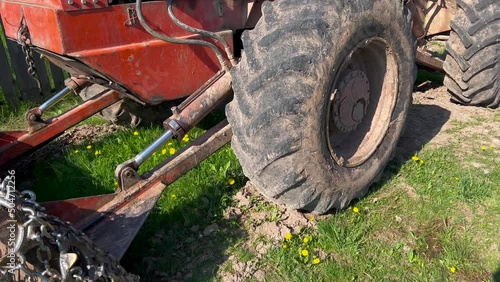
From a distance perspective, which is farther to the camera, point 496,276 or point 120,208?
point 496,276

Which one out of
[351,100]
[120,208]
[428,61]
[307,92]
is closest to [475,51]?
[428,61]

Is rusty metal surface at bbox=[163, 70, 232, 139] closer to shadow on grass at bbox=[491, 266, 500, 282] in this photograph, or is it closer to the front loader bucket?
the front loader bucket

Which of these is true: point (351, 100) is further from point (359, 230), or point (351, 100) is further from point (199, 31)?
point (199, 31)

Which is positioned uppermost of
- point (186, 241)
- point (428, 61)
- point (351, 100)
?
point (351, 100)

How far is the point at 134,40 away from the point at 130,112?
1399mm

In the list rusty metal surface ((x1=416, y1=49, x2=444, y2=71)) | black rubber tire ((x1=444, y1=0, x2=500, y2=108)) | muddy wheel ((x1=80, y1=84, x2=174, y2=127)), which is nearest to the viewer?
black rubber tire ((x1=444, y1=0, x2=500, y2=108))

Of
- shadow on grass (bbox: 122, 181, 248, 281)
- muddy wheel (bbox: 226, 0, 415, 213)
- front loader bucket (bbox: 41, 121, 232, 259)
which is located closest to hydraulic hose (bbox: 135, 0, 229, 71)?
muddy wheel (bbox: 226, 0, 415, 213)

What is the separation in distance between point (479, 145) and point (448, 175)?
566 millimetres

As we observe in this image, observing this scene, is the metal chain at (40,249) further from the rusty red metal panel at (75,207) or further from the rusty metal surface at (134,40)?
the rusty metal surface at (134,40)

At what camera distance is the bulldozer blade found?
7.94ft

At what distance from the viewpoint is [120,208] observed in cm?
255

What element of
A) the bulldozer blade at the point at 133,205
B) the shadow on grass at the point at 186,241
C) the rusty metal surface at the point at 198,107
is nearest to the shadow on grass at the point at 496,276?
the shadow on grass at the point at 186,241

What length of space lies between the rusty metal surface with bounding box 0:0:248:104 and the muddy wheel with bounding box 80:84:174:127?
103 centimetres

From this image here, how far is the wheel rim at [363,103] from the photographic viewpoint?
2.91 m
